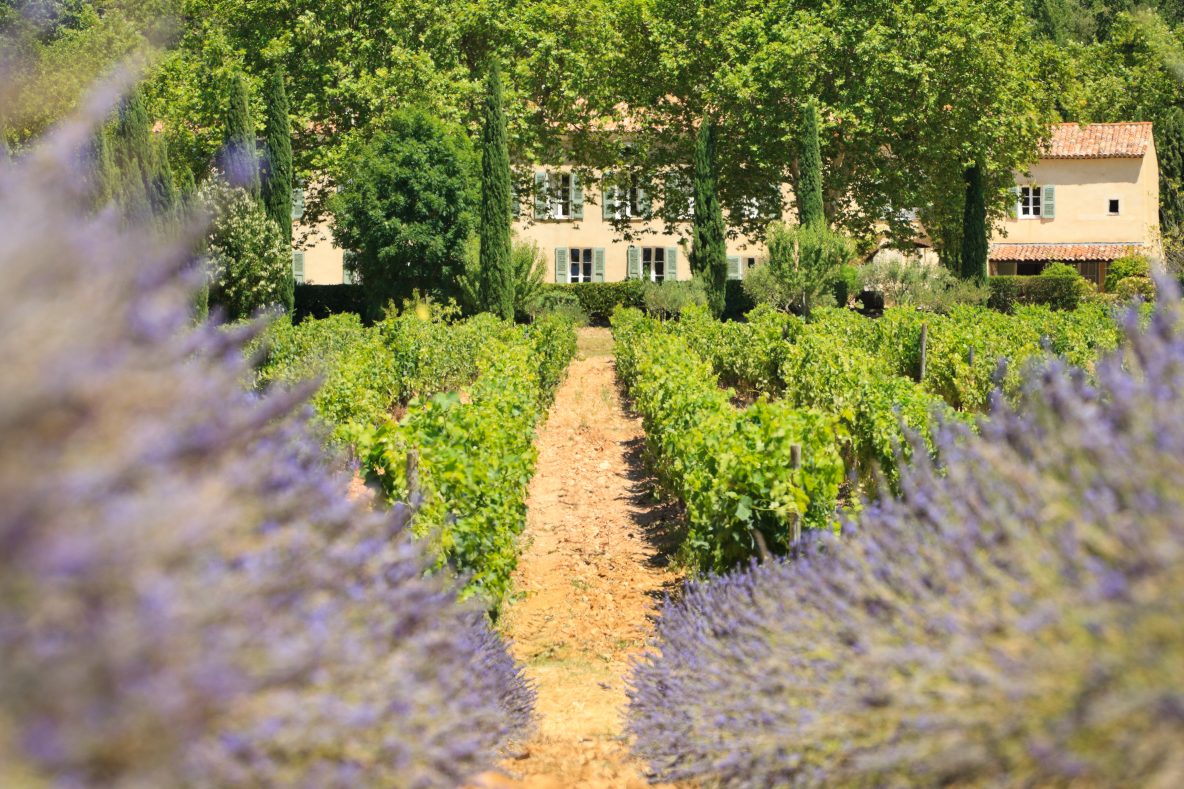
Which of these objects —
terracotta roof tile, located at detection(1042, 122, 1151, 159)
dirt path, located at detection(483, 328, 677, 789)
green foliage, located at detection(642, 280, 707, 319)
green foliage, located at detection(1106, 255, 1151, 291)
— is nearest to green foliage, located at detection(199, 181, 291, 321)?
green foliage, located at detection(642, 280, 707, 319)

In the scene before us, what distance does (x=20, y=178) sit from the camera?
2.24 m

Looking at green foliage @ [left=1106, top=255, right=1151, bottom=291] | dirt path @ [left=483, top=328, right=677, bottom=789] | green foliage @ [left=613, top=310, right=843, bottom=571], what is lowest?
dirt path @ [left=483, top=328, right=677, bottom=789]

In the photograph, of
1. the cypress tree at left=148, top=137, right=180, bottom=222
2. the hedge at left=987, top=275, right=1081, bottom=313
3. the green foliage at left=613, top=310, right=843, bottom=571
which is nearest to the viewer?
the green foliage at left=613, top=310, right=843, bottom=571

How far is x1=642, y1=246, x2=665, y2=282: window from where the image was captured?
42156 millimetres

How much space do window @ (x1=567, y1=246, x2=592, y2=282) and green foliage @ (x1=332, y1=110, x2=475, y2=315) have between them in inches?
462

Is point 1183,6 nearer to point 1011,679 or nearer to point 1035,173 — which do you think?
point 1035,173

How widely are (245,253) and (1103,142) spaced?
103 feet

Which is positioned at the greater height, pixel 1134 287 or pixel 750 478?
pixel 1134 287

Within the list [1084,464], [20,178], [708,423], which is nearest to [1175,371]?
[1084,464]

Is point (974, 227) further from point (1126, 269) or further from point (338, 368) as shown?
point (338, 368)

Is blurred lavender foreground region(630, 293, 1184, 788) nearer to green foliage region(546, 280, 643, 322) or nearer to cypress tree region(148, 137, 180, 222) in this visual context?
cypress tree region(148, 137, 180, 222)

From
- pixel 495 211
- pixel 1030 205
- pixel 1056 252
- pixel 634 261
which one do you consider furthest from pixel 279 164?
pixel 1030 205

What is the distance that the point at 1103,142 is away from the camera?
4550 centimetres

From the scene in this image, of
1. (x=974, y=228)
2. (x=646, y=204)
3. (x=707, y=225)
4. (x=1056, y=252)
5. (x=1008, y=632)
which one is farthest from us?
(x=1056, y=252)
